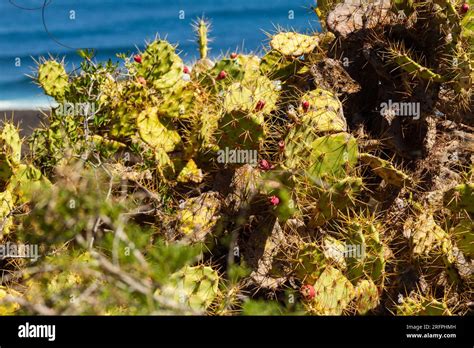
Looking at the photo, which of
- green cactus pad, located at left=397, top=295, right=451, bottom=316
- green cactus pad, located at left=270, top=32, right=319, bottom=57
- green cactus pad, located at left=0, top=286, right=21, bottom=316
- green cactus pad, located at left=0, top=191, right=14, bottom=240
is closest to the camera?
green cactus pad, located at left=397, top=295, right=451, bottom=316

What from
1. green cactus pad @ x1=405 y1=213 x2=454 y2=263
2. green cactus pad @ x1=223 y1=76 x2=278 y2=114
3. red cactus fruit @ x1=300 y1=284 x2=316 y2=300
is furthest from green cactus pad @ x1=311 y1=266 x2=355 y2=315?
green cactus pad @ x1=223 y1=76 x2=278 y2=114

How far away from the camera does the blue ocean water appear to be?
6.60 meters

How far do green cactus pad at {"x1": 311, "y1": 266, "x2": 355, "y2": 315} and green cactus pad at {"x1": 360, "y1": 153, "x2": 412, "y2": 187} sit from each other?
1.86 feet

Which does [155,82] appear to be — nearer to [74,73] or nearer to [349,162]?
[74,73]

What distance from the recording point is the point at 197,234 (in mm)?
4781

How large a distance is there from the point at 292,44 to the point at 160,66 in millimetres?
634

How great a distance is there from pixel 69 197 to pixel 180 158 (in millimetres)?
576

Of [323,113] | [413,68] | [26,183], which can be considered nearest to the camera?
[323,113]

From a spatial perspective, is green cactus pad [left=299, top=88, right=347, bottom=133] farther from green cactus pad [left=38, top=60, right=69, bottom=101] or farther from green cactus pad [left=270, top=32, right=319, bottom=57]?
green cactus pad [left=38, top=60, right=69, bottom=101]

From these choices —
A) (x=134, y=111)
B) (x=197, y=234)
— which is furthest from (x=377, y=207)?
(x=134, y=111)

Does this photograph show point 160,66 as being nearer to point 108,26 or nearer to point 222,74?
point 222,74

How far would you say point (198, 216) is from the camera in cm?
480

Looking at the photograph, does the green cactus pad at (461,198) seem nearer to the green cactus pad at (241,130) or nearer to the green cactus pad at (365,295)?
the green cactus pad at (365,295)

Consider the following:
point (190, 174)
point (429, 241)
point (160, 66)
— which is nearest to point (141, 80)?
point (160, 66)
